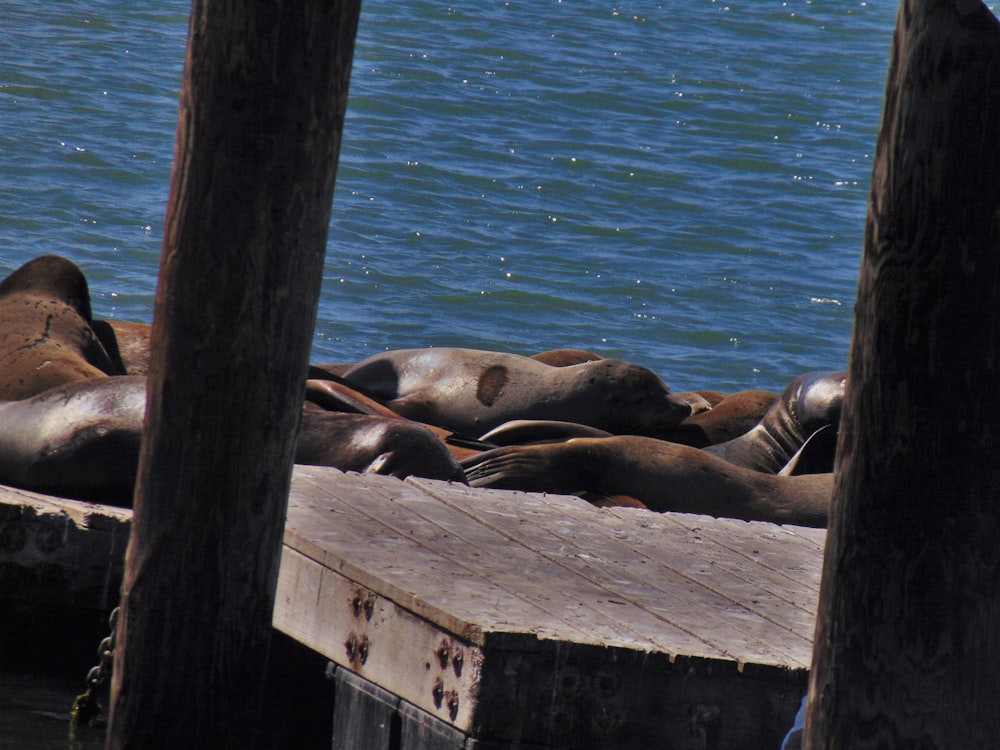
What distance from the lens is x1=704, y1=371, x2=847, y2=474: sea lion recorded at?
786cm

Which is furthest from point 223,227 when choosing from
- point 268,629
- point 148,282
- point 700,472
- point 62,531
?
point 148,282

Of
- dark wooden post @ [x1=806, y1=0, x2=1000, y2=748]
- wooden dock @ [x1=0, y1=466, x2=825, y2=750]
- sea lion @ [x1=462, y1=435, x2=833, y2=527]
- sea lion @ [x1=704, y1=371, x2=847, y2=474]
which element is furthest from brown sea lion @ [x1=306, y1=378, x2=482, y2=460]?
dark wooden post @ [x1=806, y1=0, x2=1000, y2=748]

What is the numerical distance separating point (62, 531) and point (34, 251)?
12.6 m

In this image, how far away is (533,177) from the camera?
2277cm

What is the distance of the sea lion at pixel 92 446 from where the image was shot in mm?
5613

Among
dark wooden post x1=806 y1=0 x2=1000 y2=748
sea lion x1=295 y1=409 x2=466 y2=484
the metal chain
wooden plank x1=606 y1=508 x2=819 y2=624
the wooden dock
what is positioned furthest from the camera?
sea lion x1=295 y1=409 x2=466 y2=484

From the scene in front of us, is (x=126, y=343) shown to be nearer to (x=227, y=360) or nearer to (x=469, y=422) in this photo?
(x=469, y=422)

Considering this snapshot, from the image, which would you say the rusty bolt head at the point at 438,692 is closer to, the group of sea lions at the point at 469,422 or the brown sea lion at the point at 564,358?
the group of sea lions at the point at 469,422

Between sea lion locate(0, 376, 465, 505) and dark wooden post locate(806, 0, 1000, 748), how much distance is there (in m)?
2.93

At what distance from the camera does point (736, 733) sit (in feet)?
12.0

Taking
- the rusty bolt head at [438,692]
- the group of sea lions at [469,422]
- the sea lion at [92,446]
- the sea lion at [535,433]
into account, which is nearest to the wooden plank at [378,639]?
the rusty bolt head at [438,692]

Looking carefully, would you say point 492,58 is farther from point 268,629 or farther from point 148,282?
point 268,629

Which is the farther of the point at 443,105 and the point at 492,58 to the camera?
the point at 492,58

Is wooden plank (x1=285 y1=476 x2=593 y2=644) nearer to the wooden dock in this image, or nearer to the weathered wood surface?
the wooden dock
